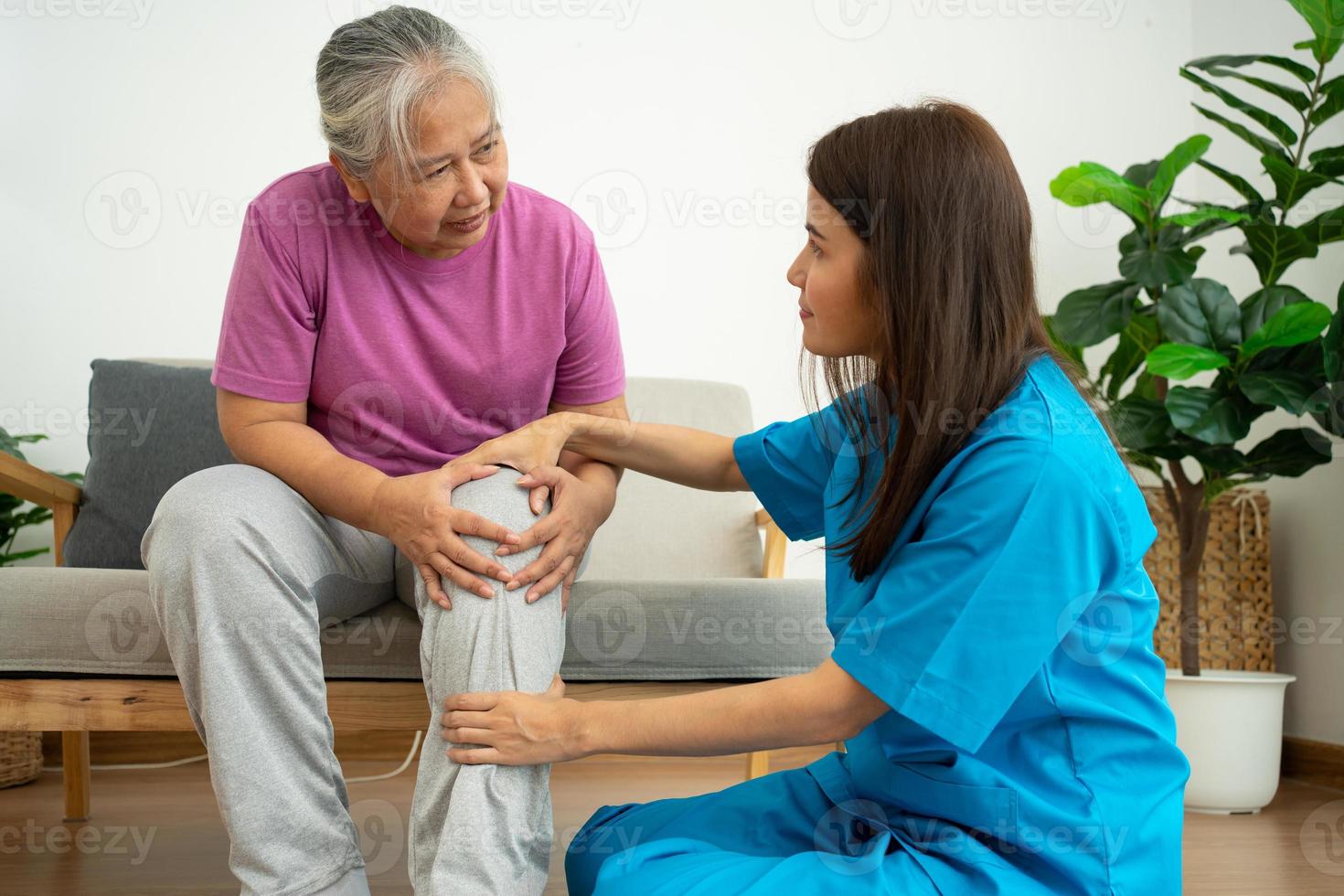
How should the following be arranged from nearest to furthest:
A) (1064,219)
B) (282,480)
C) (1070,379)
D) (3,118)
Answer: (1070,379)
(282,480)
(3,118)
(1064,219)

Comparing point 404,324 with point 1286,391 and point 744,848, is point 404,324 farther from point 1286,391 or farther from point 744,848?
point 1286,391

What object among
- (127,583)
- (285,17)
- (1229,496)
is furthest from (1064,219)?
(127,583)

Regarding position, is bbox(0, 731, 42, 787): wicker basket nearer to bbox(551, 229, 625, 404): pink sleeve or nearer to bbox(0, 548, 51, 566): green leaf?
bbox(0, 548, 51, 566): green leaf

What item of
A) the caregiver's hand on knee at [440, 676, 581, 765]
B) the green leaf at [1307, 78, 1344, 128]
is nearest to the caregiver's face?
the caregiver's hand on knee at [440, 676, 581, 765]

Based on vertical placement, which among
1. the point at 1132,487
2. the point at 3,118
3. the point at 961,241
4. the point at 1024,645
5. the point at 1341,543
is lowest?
the point at 1341,543

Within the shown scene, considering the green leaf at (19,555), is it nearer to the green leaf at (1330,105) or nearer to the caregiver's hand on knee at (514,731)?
the caregiver's hand on knee at (514,731)

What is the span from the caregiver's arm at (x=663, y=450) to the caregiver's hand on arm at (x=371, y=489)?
22 centimetres

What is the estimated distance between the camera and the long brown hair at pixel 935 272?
1015 millimetres

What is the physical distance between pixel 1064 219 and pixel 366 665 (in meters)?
2.36

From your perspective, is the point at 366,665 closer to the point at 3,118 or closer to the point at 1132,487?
the point at 1132,487

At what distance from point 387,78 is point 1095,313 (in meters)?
1.79

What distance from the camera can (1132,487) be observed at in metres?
1.02

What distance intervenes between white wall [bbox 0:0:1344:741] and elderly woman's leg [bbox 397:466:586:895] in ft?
5.58

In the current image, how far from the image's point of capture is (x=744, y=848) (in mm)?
1206
